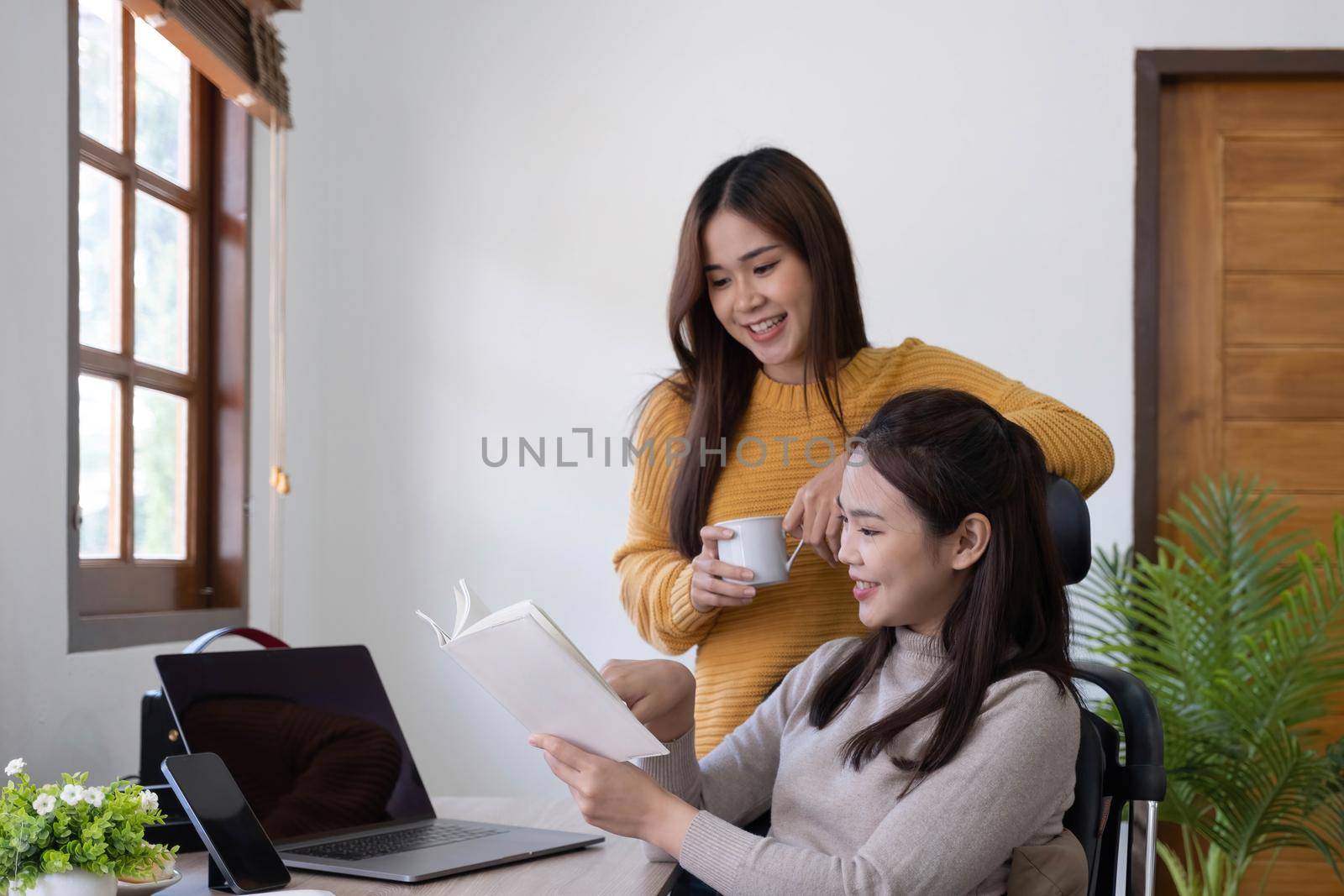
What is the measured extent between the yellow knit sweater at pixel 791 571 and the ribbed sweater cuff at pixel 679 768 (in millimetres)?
201

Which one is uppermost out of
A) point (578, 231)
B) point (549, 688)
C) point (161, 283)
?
point (578, 231)

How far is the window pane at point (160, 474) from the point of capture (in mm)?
2479

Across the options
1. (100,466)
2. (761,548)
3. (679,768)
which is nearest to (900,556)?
(761,548)

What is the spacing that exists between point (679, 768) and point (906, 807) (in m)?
0.31

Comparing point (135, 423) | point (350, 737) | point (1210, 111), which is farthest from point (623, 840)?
point (1210, 111)

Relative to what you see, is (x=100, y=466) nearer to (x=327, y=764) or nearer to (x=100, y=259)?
(x=100, y=259)

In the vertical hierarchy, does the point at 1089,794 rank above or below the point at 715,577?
below

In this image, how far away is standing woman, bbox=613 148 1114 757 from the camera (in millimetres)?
1601

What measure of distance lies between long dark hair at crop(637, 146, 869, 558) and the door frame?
148cm

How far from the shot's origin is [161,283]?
2564 mm

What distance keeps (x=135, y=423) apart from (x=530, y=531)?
92cm

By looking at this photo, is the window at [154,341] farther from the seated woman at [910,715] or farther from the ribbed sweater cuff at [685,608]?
the seated woman at [910,715]

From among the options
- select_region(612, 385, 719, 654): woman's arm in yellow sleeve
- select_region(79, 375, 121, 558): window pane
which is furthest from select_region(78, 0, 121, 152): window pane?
select_region(612, 385, 719, 654): woman's arm in yellow sleeve

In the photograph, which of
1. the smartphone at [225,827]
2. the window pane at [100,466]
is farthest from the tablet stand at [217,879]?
the window pane at [100,466]
